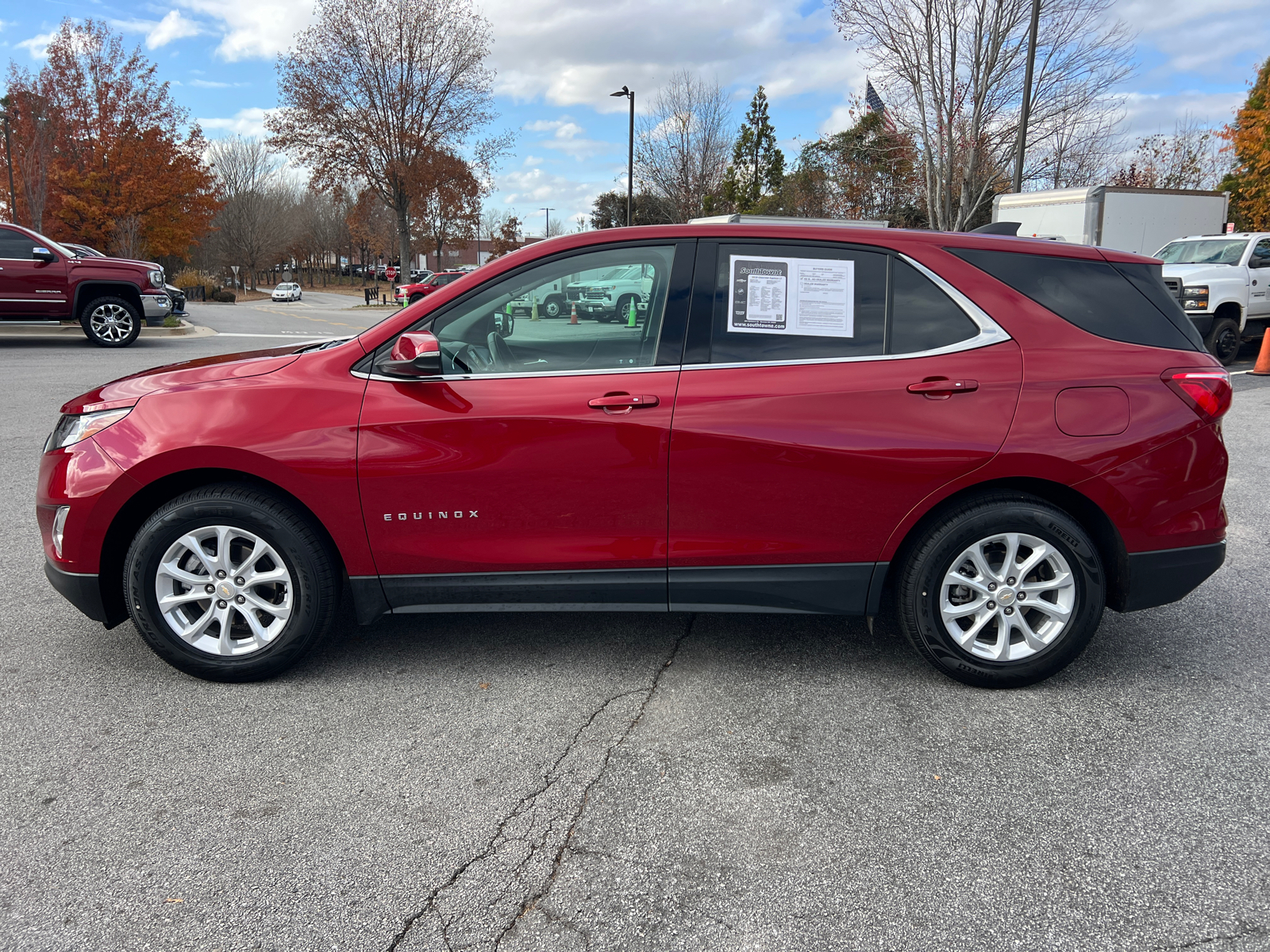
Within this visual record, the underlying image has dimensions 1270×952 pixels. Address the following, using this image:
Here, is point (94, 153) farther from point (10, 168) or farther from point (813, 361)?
point (813, 361)

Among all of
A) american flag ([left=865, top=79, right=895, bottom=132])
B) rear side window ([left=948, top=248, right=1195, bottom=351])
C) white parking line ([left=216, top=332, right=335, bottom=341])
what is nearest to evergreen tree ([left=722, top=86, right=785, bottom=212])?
american flag ([left=865, top=79, right=895, bottom=132])

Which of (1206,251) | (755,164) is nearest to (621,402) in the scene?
(1206,251)

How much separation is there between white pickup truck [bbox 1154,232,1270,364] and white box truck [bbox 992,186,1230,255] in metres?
1.87

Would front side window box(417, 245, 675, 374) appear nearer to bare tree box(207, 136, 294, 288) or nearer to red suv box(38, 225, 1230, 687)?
red suv box(38, 225, 1230, 687)

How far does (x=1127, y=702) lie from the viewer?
3.35 metres

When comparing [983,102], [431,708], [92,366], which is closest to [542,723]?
[431,708]

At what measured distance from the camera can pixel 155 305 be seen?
15578mm

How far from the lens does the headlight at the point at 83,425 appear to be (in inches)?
133

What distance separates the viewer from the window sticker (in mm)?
3326

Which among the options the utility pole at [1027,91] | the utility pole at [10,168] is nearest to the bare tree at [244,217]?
the utility pole at [10,168]

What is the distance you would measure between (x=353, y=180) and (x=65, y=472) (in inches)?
1410

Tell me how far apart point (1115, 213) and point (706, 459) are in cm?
1661

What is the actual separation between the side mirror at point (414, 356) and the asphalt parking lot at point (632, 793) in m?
1.24

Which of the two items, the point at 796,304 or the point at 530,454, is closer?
the point at 530,454
